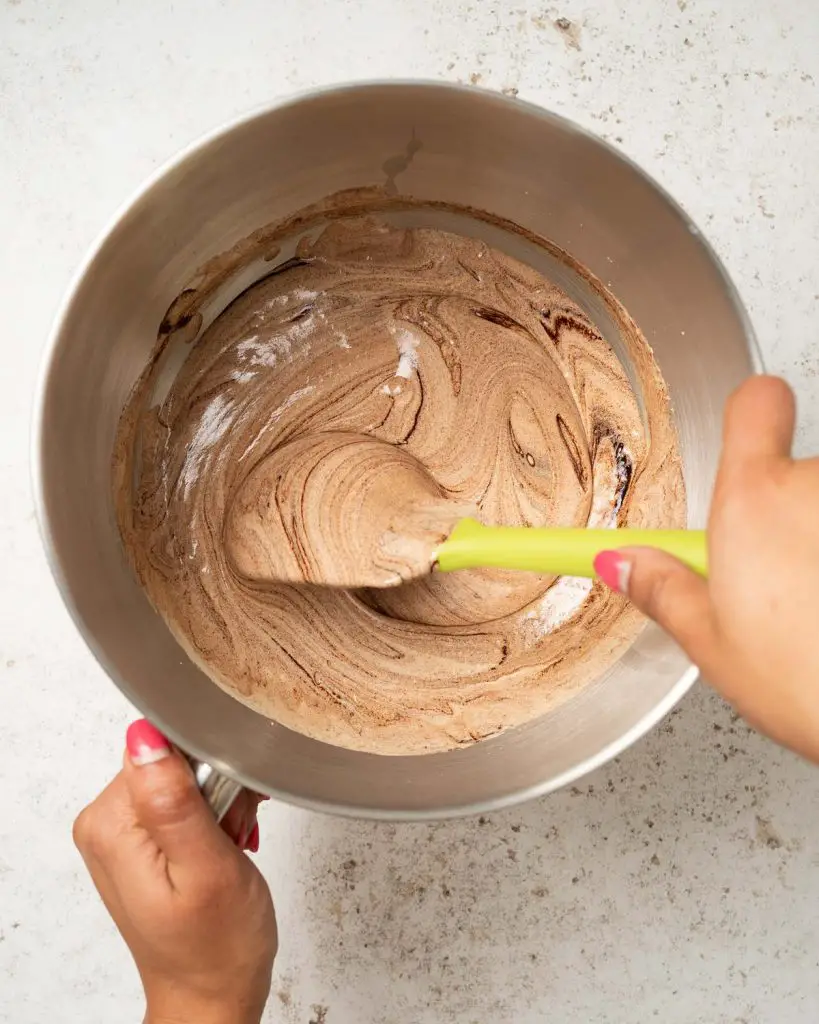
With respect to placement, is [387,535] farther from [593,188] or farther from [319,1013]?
A: [319,1013]

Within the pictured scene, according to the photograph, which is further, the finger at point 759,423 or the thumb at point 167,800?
the thumb at point 167,800

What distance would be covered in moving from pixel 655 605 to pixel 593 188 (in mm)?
574

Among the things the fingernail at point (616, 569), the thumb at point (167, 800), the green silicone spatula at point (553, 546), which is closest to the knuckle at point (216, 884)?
the thumb at point (167, 800)

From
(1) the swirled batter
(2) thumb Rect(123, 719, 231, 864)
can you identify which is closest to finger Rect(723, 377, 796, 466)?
(1) the swirled batter

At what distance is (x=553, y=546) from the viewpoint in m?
0.93

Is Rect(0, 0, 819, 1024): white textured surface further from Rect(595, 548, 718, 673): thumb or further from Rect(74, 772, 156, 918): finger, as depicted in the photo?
Rect(595, 548, 718, 673): thumb

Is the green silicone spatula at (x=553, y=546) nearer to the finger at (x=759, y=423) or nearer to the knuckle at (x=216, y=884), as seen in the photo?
the finger at (x=759, y=423)

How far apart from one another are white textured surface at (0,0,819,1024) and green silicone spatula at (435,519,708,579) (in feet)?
1.60

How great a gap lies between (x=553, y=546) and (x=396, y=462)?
0.41 metres

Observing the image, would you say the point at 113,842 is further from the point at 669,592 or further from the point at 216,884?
the point at 669,592

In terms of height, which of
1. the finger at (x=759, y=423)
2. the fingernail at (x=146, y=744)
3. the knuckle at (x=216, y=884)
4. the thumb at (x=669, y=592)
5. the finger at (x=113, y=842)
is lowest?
the knuckle at (x=216, y=884)

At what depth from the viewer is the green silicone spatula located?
2.65 feet

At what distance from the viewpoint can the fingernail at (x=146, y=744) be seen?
3.26 feet

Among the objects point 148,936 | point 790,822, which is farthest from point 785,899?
point 148,936
